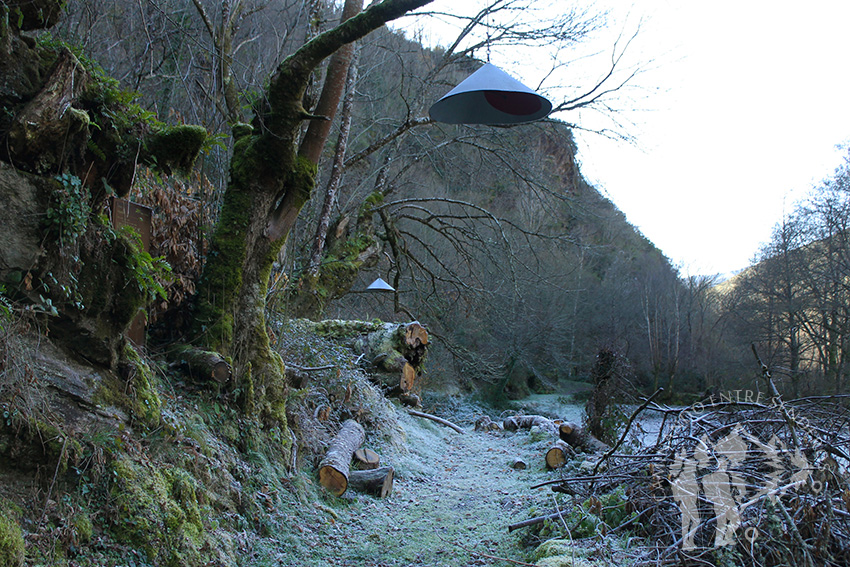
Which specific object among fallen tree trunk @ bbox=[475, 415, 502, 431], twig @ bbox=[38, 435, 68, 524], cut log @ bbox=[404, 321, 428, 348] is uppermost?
cut log @ bbox=[404, 321, 428, 348]

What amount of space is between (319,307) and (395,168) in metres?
5.75

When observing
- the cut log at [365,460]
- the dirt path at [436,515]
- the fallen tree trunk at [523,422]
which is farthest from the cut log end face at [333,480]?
the fallen tree trunk at [523,422]

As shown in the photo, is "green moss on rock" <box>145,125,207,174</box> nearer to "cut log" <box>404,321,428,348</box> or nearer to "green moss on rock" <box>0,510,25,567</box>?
"green moss on rock" <box>0,510,25,567</box>

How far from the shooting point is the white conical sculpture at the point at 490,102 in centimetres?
333

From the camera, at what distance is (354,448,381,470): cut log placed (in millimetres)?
5770

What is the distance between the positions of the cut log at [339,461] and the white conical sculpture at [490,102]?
331cm

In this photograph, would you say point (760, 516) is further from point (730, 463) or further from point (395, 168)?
point (395, 168)

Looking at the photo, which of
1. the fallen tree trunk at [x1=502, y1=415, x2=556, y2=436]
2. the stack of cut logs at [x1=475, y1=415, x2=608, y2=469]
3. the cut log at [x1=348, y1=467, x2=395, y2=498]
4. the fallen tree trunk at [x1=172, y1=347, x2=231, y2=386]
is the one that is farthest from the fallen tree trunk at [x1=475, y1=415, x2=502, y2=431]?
the fallen tree trunk at [x1=172, y1=347, x2=231, y2=386]

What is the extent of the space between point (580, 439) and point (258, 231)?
17.6 ft

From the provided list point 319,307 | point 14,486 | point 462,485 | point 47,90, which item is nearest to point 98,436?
point 14,486

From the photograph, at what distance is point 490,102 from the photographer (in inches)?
144

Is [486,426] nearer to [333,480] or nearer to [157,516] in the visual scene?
Answer: [333,480]

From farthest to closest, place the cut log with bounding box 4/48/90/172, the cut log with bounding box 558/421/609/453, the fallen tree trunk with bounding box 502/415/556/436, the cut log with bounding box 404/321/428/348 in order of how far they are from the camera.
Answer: the fallen tree trunk with bounding box 502/415/556/436 → the cut log with bounding box 404/321/428/348 → the cut log with bounding box 558/421/609/453 → the cut log with bounding box 4/48/90/172

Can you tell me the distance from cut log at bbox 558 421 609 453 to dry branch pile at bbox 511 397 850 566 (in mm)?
3108
